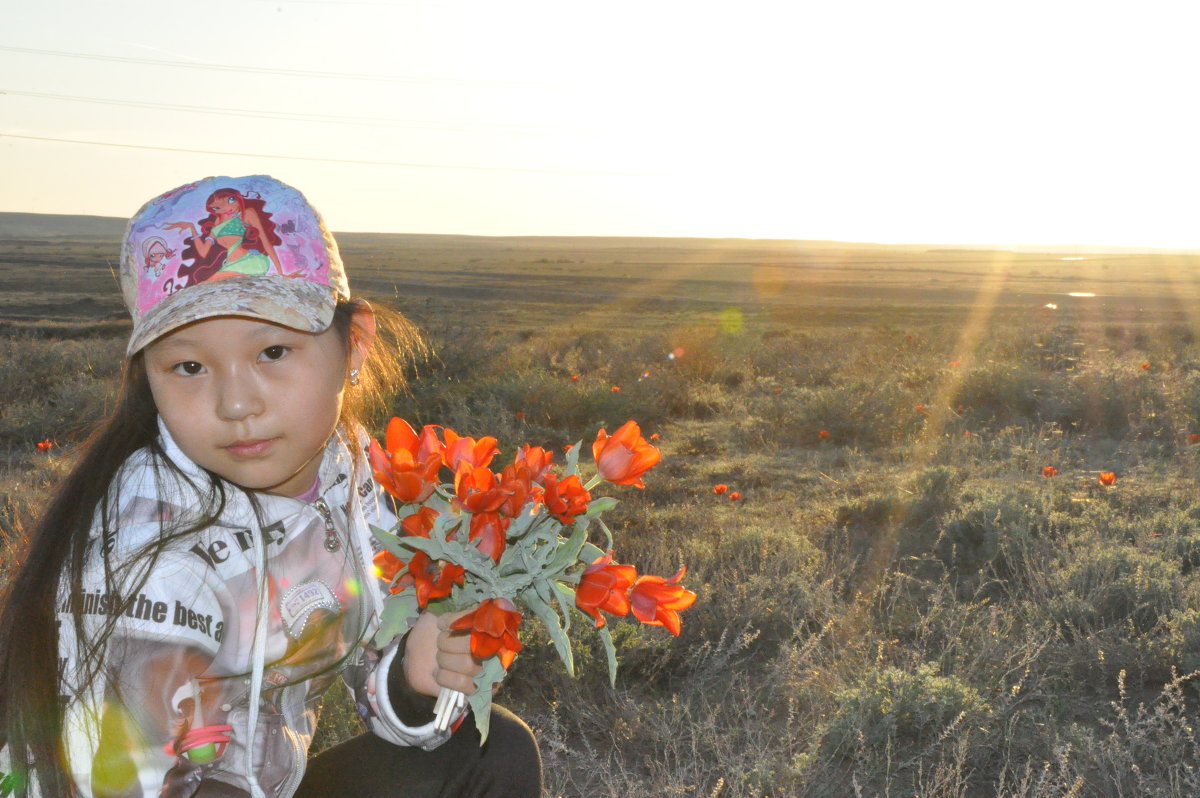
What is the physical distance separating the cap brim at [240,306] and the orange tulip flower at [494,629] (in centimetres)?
58

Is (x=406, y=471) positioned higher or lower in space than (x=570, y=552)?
higher

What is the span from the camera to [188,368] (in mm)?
1498

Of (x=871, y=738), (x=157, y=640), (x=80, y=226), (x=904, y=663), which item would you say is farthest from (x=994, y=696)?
(x=80, y=226)

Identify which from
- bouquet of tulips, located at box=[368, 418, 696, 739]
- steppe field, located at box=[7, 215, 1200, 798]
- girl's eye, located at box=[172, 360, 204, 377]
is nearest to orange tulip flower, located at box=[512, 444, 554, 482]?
bouquet of tulips, located at box=[368, 418, 696, 739]

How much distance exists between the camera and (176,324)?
4.72 ft

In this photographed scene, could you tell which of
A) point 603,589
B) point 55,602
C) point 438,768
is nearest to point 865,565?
point 438,768

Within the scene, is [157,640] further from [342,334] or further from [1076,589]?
[1076,589]

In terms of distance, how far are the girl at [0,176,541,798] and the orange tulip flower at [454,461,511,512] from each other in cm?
28

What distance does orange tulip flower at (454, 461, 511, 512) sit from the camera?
123 cm

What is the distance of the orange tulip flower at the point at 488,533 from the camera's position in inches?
49.4

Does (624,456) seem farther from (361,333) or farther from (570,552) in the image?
(361,333)

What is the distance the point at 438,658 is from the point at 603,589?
0.34m

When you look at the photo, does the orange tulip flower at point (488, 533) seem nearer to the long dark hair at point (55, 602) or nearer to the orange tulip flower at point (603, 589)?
the orange tulip flower at point (603, 589)

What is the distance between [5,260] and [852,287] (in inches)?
2022
